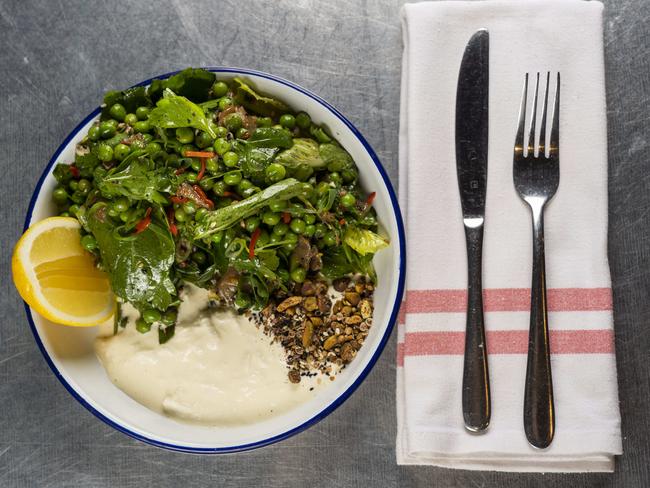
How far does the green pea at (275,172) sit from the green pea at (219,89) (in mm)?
271

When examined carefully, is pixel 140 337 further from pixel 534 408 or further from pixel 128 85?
pixel 534 408

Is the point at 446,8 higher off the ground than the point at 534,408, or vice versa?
the point at 446,8

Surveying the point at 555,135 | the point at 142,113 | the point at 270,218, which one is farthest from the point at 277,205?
the point at 555,135

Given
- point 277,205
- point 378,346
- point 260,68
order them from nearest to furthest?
point 277,205 → point 378,346 → point 260,68

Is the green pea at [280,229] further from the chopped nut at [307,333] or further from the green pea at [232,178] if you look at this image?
the chopped nut at [307,333]

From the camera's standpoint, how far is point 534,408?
1772mm

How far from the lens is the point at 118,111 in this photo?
1664mm

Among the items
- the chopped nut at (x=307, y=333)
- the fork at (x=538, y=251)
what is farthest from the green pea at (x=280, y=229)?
the fork at (x=538, y=251)

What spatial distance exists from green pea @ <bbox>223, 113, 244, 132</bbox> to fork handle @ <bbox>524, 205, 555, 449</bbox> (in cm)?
92

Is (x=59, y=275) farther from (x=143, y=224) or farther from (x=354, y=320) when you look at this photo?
(x=354, y=320)

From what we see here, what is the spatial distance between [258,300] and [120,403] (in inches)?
20.2

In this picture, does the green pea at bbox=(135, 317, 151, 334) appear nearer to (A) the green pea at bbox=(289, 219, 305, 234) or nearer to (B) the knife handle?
(A) the green pea at bbox=(289, 219, 305, 234)

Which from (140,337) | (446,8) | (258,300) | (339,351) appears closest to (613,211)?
(446,8)

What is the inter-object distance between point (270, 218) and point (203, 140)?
10.4 inches
